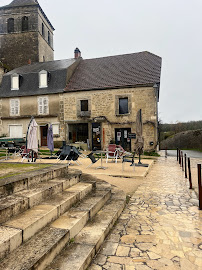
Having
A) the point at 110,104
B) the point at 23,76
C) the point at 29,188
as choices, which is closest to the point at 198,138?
the point at 110,104

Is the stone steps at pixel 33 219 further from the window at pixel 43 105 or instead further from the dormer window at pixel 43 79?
the dormer window at pixel 43 79

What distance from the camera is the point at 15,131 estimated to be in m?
18.3

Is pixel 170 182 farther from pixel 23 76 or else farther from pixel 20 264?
pixel 23 76

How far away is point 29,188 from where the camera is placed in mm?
2977

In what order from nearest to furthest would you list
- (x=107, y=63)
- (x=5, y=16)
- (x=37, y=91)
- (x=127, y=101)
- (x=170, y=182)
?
(x=170, y=182) → (x=127, y=101) → (x=37, y=91) → (x=107, y=63) → (x=5, y=16)

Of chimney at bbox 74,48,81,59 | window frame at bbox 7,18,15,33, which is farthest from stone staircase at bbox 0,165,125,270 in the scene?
window frame at bbox 7,18,15,33

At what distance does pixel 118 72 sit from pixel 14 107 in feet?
33.4

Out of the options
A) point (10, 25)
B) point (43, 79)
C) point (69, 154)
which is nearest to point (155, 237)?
point (69, 154)

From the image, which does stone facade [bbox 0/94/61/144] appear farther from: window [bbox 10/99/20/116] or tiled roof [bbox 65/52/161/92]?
tiled roof [bbox 65/52/161/92]

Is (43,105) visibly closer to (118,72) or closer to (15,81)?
(15,81)

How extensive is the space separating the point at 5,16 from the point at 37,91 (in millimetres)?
14003

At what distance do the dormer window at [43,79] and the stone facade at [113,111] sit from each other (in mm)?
2534

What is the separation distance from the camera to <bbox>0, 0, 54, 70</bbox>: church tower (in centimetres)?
2342

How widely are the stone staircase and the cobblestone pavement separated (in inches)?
6.9
